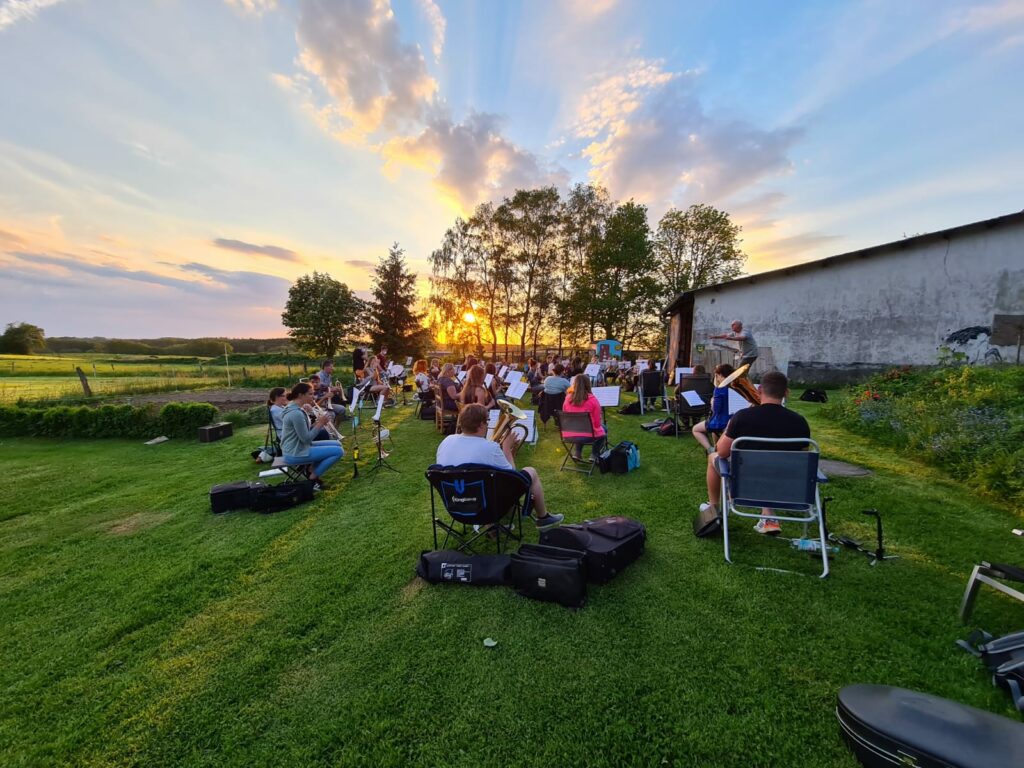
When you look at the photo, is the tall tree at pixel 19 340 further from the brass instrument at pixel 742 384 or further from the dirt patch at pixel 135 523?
the brass instrument at pixel 742 384

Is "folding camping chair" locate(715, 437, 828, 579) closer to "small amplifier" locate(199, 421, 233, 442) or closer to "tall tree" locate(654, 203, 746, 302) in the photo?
"small amplifier" locate(199, 421, 233, 442)

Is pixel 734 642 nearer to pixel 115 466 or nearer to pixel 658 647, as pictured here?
pixel 658 647

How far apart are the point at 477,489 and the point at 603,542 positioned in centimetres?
113

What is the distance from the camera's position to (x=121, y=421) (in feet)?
30.6

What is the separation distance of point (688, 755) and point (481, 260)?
3168 centimetres

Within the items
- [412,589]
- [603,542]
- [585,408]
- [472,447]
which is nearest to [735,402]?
[585,408]

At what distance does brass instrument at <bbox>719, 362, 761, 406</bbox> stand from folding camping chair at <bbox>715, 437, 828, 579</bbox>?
73.0 inches

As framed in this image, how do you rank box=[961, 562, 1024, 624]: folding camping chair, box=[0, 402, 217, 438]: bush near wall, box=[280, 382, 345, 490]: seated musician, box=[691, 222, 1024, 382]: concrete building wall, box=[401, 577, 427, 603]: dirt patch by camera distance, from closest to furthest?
box=[961, 562, 1024, 624]: folding camping chair
box=[401, 577, 427, 603]: dirt patch
box=[280, 382, 345, 490]: seated musician
box=[0, 402, 217, 438]: bush near wall
box=[691, 222, 1024, 382]: concrete building wall

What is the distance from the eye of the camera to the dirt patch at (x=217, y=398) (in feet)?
41.8

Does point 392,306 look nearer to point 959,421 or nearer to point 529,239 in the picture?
point 529,239

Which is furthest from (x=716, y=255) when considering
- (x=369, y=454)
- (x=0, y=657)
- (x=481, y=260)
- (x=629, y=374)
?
(x=0, y=657)

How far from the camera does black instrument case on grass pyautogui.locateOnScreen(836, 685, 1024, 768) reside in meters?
1.46

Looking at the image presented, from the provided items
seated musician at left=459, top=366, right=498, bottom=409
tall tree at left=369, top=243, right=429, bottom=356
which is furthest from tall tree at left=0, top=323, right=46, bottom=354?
seated musician at left=459, top=366, right=498, bottom=409

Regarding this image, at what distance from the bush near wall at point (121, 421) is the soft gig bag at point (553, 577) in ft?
31.7
